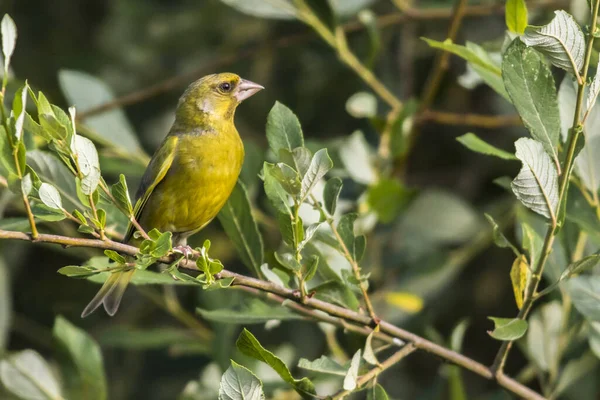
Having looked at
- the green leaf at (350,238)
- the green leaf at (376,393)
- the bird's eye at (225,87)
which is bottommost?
the green leaf at (376,393)

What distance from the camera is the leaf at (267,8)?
351 cm

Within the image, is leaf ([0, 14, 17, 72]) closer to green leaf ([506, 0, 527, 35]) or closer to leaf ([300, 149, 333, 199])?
leaf ([300, 149, 333, 199])

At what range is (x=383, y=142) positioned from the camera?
Answer: 3.80 m

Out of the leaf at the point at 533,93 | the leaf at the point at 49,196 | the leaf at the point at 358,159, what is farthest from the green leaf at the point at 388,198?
the leaf at the point at 49,196

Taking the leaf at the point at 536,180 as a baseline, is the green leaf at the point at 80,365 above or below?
below

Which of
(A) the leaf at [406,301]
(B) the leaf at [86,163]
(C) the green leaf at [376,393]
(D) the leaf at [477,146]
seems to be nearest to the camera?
(B) the leaf at [86,163]

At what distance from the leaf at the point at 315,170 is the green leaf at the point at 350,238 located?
282 millimetres

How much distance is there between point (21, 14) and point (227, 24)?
1.26 metres

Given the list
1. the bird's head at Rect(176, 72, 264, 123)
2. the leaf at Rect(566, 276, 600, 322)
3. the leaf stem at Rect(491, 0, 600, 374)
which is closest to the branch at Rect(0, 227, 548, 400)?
the leaf stem at Rect(491, 0, 600, 374)

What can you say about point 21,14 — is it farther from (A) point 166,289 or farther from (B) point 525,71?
(B) point 525,71

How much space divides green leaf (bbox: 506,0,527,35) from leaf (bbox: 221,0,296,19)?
1.48 meters

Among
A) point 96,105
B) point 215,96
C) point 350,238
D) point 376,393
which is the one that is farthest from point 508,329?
point 96,105

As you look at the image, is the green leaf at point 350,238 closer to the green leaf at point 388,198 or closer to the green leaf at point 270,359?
the green leaf at point 270,359

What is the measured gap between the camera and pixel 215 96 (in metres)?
3.58
